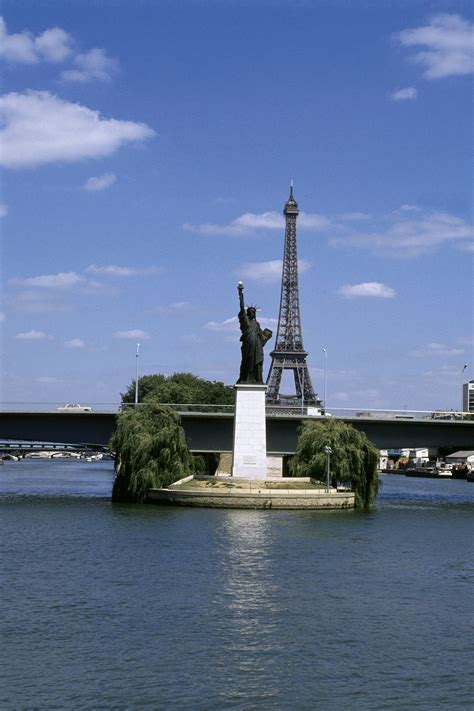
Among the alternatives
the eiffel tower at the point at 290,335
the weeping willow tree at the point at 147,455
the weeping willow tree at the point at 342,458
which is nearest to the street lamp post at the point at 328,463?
the weeping willow tree at the point at 342,458

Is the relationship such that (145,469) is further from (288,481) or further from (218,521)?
(218,521)

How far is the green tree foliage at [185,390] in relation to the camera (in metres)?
117

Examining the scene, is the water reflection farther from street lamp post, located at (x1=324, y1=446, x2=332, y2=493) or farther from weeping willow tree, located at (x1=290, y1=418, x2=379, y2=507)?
weeping willow tree, located at (x1=290, y1=418, x2=379, y2=507)

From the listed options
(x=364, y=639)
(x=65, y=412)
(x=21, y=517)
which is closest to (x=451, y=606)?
(x=364, y=639)

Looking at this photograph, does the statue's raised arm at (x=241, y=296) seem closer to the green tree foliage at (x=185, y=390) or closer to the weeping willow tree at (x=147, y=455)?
the weeping willow tree at (x=147, y=455)

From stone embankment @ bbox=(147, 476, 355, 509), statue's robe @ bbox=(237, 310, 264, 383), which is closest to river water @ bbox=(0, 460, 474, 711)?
stone embankment @ bbox=(147, 476, 355, 509)

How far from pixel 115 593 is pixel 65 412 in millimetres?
39825

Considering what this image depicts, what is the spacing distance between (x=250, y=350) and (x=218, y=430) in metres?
12.2

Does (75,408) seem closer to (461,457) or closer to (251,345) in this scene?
(251,345)

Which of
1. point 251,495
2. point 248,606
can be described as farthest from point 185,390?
point 248,606

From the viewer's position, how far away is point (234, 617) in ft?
85.7

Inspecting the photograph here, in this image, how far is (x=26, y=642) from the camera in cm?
2302

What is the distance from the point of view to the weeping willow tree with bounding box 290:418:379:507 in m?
60.2

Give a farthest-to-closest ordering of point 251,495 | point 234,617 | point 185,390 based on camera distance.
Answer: point 185,390
point 251,495
point 234,617
